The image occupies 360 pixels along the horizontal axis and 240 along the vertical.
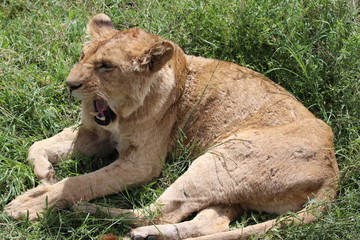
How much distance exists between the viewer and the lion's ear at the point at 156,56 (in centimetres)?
378

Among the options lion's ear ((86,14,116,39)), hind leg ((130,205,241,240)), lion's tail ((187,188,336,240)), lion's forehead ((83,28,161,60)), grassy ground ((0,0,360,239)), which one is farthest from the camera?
lion's ear ((86,14,116,39))

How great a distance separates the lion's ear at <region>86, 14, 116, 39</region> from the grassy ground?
87 cm

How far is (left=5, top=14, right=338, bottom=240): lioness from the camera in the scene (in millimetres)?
3766

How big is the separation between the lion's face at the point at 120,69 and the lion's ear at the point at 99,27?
0.23 meters

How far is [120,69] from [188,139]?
0.90 meters

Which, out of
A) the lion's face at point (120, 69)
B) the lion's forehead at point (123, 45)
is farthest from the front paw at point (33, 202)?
the lion's forehead at point (123, 45)

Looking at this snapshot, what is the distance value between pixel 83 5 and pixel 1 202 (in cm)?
266

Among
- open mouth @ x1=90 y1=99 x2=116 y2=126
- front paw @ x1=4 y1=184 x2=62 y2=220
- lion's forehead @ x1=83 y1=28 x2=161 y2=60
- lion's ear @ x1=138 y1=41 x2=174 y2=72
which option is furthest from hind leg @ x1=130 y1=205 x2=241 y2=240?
lion's forehead @ x1=83 y1=28 x2=161 y2=60

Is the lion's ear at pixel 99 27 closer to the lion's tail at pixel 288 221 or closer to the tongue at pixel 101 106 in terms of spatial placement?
the tongue at pixel 101 106

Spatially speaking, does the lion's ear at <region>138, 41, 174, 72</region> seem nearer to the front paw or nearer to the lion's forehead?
the lion's forehead

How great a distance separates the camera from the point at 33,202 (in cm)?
383

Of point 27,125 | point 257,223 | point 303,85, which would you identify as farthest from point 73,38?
point 257,223

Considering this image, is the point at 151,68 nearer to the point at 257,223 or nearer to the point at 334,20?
the point at 257,223

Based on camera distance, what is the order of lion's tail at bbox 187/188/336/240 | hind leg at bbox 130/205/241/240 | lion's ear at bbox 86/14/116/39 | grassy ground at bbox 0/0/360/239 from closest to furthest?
1. lion's tail at bbox 187/188/336/240
2. hind leg at bbox 130/205/241/240
3. grassy ground at bbox 0/0/360/239
4. lion's ear at bbox 86/14/116/39
